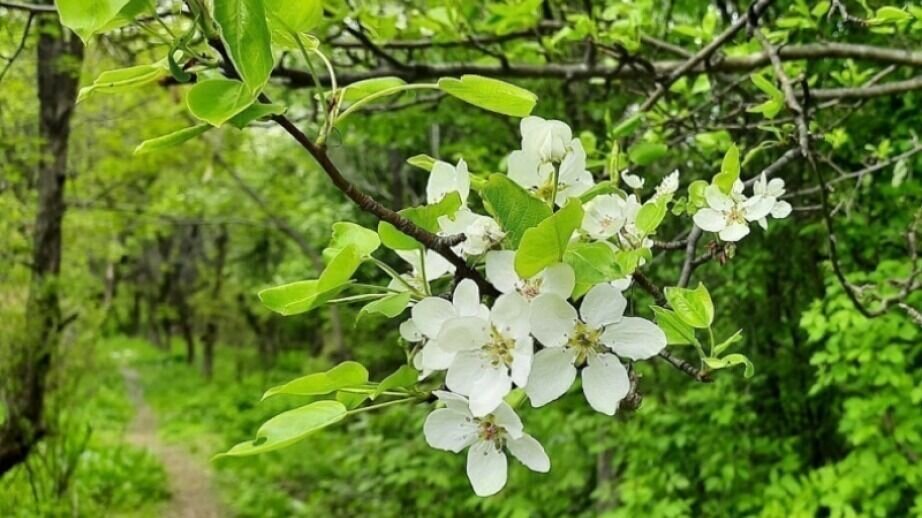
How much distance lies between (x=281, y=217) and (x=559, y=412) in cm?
765

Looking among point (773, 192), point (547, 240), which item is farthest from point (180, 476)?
point (547, 240)

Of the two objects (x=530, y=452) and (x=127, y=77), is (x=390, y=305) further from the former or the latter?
(x=127, y=77)

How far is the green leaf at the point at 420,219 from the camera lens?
0.65 metres

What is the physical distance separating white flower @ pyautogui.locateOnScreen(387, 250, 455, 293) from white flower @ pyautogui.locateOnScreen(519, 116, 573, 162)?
0.13 m

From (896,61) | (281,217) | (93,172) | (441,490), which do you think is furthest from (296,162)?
(896,61)

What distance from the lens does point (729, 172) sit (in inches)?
34.3

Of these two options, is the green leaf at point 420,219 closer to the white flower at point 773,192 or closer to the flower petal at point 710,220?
the flower petal at point 710,220

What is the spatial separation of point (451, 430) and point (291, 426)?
0.13 metres

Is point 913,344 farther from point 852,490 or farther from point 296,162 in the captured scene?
point 296,162

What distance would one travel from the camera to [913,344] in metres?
2.84

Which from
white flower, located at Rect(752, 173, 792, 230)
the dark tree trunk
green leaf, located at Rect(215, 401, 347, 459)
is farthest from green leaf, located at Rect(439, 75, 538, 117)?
the dark tree trunk

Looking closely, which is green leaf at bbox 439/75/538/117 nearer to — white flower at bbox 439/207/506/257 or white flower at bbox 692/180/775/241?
white flower at bbox 439/207/506/257

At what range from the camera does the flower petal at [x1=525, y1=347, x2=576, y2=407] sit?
0.65 m

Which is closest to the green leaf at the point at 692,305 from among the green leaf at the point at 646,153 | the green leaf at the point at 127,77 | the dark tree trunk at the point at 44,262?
the green leaf at the point at 127,77
